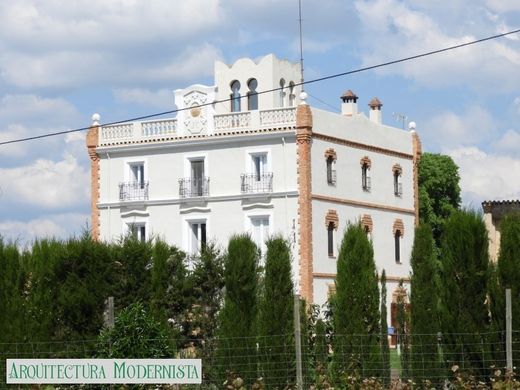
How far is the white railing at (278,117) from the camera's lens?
49031mm

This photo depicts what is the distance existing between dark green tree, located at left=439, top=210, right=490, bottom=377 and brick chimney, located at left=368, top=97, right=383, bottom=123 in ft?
119

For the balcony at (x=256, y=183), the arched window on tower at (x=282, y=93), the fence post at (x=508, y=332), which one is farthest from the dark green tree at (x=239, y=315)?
the arched window on tower at (x=282, y=93)

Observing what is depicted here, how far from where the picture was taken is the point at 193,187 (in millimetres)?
51312

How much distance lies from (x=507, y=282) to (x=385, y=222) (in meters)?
33.7

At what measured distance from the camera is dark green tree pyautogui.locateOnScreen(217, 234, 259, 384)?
22.0 metres

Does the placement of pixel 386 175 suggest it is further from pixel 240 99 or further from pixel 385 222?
pixel 240 99

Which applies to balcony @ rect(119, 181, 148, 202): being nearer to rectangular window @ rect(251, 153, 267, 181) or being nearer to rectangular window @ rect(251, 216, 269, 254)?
rectangular window @ rect(251, 153, 267, 181)

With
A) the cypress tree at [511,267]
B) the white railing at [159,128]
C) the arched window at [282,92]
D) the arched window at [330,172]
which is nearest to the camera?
the cypress tree at [511,267]

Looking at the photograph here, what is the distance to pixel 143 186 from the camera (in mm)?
52469

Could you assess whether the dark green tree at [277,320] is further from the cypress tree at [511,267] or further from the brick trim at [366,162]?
the brick trim at [366,162]

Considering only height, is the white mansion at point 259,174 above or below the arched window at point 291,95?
below

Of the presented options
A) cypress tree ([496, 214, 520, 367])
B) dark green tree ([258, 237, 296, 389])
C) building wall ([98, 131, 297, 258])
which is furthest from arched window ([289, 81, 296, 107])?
cypress tree ([496, 214, 520, 367])

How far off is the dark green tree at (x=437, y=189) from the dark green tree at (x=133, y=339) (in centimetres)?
4393

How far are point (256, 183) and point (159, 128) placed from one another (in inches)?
197
